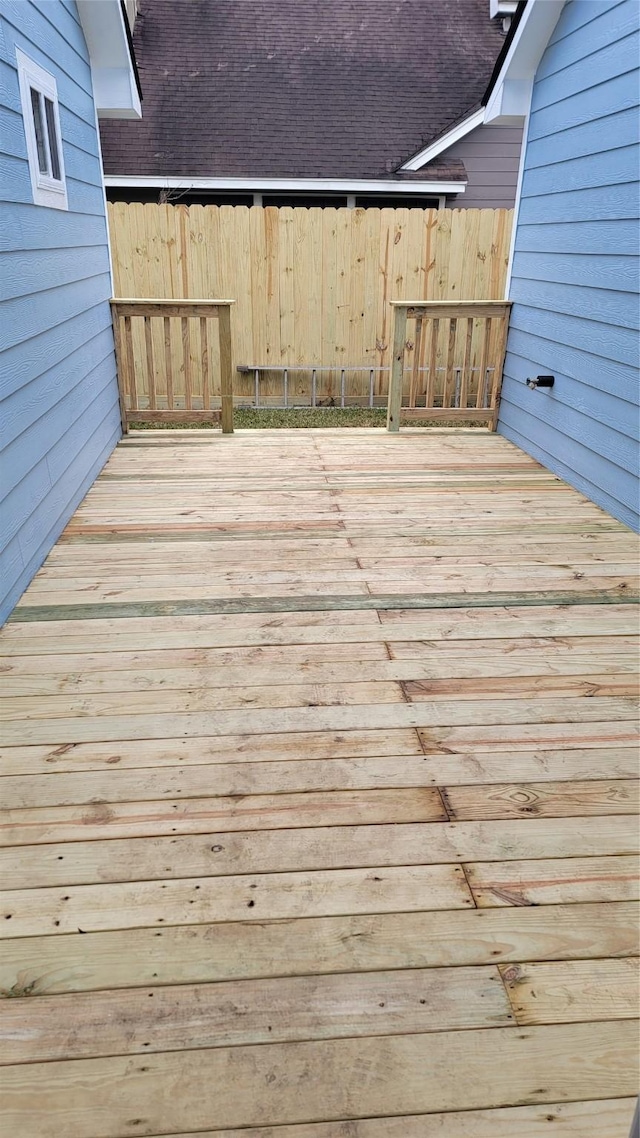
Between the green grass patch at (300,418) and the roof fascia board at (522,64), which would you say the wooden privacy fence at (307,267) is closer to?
the green grass patch at (300,418)

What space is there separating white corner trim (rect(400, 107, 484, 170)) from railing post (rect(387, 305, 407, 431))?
170 inches

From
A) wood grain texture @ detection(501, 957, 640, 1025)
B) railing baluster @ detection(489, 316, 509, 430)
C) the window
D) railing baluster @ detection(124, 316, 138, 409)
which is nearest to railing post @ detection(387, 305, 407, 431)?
railing baluster @ detection(489, 316, 509, 430)

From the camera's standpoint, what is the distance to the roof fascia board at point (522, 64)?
4.44 metres

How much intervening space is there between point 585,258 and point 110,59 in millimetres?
3067

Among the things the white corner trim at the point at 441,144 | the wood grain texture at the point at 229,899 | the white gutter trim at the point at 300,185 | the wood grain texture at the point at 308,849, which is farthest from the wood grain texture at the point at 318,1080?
the white corner trim at the point at 441,144

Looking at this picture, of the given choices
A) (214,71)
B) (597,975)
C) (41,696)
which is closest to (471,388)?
(214,71)

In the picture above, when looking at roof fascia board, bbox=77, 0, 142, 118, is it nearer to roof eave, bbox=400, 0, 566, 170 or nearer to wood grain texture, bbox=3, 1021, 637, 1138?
roof eave, bbox=400, 0, 566, 170

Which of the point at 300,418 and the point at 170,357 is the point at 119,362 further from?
the point at 300,418

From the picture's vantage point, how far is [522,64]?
4828 mm

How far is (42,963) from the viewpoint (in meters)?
1.40

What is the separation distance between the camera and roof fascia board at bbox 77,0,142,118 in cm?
430

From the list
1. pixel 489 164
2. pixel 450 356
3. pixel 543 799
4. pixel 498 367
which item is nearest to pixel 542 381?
pixel 450 356

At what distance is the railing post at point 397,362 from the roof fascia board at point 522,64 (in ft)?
4.61

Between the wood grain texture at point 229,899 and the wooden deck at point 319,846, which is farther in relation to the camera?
the wood grain texture at point 229,899
